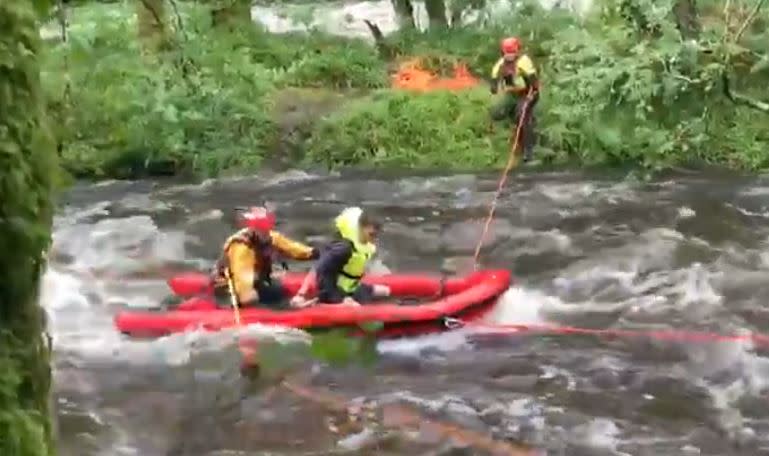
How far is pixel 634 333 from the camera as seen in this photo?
988cm

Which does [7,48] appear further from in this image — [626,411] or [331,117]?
[331,117]

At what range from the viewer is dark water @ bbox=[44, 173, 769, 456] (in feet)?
26.0

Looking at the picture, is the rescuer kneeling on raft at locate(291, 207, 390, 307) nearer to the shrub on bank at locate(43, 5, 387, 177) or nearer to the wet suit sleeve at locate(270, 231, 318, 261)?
the wet suit sleeve at locate(270, 231, 318, 261)

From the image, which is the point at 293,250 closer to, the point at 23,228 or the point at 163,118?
the point at 163,118

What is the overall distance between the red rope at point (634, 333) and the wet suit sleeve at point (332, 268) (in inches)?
43.0

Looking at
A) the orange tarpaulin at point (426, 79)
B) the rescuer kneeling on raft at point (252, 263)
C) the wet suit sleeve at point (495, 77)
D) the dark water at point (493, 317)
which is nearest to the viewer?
the dark water at point (493, 317)

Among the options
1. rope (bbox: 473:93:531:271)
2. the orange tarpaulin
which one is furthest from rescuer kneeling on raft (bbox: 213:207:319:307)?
the orange tarpaulin

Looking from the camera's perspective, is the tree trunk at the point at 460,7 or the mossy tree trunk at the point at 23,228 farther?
the tree trunk at the point at 460,7

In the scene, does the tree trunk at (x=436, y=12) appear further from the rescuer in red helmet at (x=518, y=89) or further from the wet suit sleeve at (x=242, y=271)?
the wet suit sleeve at (x=242, y=271)

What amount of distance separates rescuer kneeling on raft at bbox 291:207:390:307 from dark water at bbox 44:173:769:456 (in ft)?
1.81

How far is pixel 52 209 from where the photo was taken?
2078mm

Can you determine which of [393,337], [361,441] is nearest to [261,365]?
[393,337]

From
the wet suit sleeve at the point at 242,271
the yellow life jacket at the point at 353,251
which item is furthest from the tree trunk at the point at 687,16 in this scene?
the wet suit sleeve at the point at 242,271

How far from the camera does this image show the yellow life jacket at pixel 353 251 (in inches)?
381
